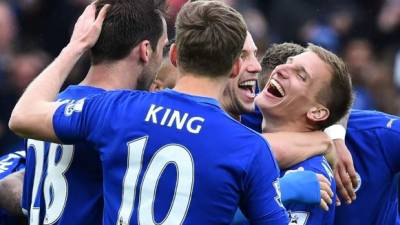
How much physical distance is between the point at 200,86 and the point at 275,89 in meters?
0.97

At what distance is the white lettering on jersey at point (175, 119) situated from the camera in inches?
171

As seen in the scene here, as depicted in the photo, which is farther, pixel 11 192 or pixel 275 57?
pixel 275 57

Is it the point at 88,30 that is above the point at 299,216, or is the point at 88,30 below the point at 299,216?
above

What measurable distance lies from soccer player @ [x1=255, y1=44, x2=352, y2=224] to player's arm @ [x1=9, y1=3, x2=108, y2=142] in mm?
977

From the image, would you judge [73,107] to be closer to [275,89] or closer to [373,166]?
[275,89]

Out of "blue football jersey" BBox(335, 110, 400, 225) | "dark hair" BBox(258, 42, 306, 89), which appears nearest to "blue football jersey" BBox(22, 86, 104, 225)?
"dark hair" BBox(258, 42, 306, 89)

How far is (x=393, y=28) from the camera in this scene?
1334 cm

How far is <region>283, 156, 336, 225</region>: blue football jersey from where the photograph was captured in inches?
190

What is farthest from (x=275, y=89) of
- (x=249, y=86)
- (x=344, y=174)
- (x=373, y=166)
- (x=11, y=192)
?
(x=11, y=192)

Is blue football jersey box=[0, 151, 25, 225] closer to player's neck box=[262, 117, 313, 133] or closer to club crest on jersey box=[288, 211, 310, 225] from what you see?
player's neck box=[262, 117, 313, 133]

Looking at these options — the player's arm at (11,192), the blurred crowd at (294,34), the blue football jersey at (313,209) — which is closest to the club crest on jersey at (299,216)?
the blue football jersey at (313,209)

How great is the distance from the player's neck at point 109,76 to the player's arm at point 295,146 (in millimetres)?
767

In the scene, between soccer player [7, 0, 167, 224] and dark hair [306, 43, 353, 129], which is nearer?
soccer player [7, 0, 167, 224]

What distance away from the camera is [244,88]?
5328 mm
